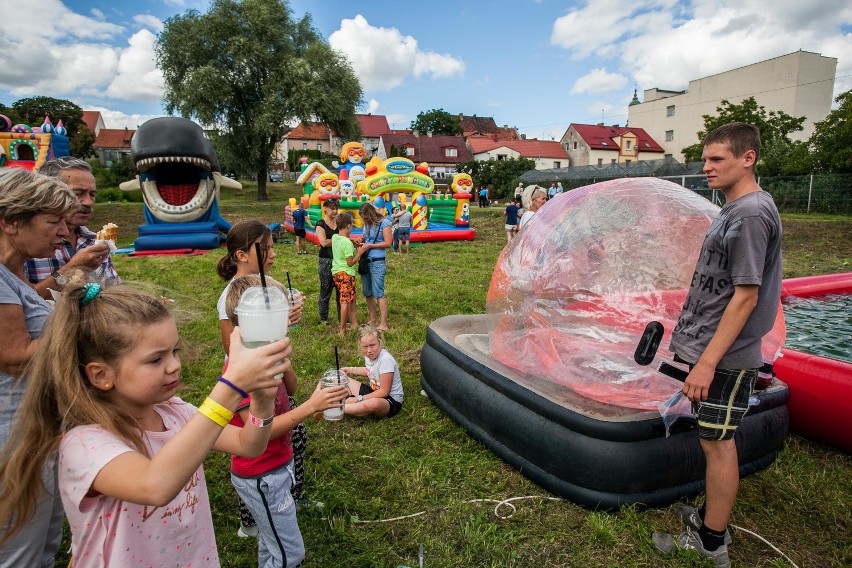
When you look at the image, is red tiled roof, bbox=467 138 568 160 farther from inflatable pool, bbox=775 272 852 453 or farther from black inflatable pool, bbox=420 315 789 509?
black inflatable pool, bbox=420 315 789 509

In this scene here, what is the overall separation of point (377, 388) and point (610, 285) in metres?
2.06

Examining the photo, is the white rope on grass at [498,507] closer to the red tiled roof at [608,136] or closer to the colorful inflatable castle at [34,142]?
the colorful inflatable castle at [34,142]

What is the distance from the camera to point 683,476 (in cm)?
302

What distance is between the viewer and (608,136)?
57562mm

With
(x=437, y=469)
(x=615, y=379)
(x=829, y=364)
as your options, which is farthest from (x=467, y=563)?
(x=829, y=364)

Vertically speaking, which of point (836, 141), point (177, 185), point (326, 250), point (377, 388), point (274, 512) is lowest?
point (377, 388)

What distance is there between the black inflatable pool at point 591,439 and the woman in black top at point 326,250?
3.36 m

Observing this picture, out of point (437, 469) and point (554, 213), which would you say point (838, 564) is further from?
point (554, 213)

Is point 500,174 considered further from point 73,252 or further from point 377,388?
point 73,252

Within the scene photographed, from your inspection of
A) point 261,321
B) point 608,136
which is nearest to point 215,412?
point 261,321

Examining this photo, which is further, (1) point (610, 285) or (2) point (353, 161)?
(2) point (353, 161)

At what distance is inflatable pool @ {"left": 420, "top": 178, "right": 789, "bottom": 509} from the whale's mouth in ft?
38.9

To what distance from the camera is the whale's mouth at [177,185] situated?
13.5m

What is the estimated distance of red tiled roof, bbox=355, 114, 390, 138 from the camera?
7325cm
